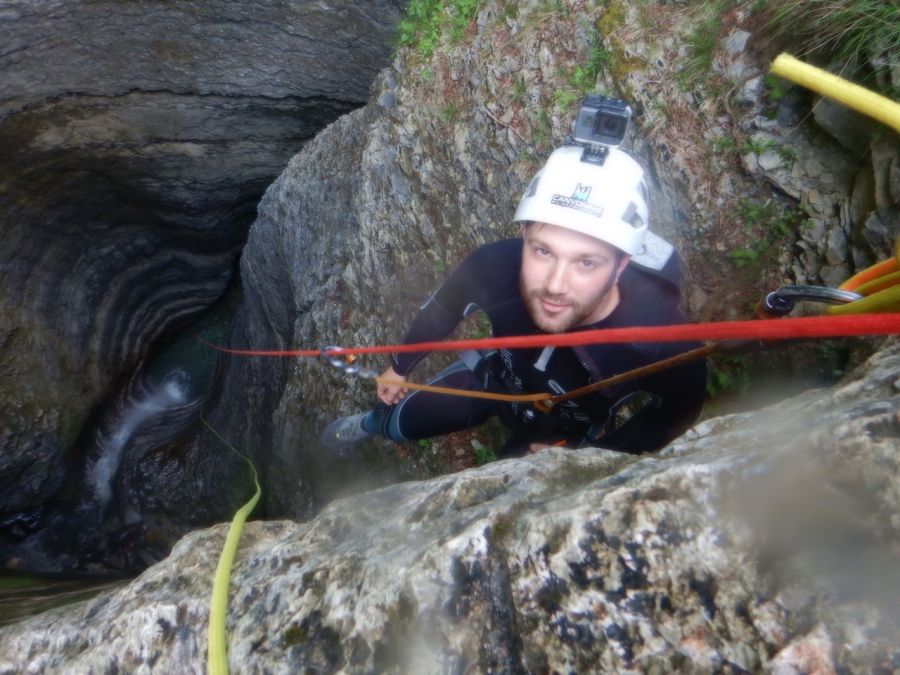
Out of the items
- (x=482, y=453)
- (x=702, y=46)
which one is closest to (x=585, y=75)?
(x=702, y=46)

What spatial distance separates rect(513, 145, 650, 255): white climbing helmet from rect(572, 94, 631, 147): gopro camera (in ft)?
0.17

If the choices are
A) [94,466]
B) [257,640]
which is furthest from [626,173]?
[94,466]

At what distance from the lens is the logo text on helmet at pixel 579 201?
228 centimetres

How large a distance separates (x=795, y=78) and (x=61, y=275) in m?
8.12

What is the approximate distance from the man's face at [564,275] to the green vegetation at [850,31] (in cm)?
138

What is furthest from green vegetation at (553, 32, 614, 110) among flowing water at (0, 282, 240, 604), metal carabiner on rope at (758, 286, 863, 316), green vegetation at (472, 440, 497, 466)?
flowing water at (0, 282, 240, 604)

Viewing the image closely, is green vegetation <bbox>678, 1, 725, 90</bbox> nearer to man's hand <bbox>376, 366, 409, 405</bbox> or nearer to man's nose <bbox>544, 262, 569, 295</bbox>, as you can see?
man's nose <bbox>544, 262, 569, 295</bbox>

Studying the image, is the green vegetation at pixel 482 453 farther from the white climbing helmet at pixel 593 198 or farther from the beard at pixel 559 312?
the white climbing helmet at pixel 593 198

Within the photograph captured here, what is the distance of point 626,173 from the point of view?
2.48 meters

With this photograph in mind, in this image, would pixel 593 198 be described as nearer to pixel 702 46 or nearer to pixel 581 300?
pixel 581 300

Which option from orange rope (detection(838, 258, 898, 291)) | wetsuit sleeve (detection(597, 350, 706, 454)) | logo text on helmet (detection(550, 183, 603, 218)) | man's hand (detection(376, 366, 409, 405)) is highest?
orange rope (detection(838, 258, 898, 291))

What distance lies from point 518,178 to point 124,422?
843 cm

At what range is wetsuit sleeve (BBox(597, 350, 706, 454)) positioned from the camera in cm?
238

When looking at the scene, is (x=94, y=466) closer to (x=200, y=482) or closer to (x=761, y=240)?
(x=200, y=482)
